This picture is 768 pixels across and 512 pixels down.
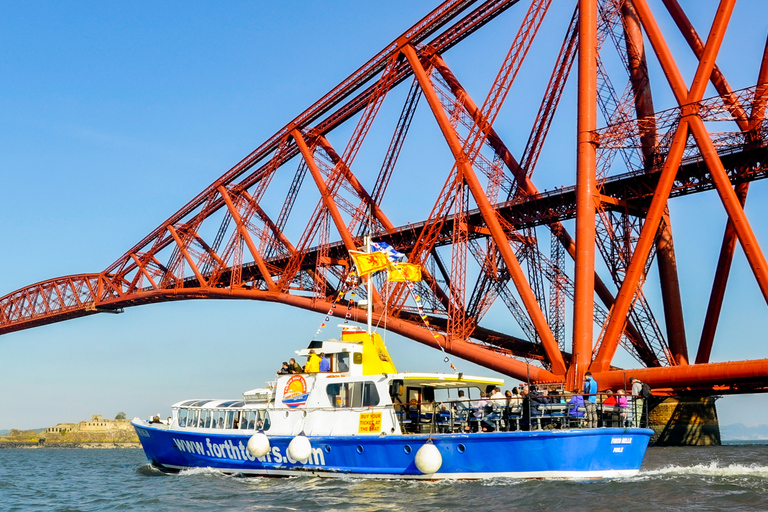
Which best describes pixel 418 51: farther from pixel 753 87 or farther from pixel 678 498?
pixel 678 498

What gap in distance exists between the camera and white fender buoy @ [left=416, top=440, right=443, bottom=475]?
18172 mm

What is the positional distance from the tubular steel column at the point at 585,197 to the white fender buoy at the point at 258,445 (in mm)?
10127

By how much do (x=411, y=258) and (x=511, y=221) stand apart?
16.9 feet

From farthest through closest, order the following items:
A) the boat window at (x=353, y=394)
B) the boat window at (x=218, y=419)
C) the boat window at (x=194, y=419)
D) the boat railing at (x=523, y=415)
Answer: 1. the boat window at (x=194, y=419)
2. the boat window at (x=218, y=419)
3. the boat window at (x=353, y=394)
4. the boat railing at (x=523, y=415)

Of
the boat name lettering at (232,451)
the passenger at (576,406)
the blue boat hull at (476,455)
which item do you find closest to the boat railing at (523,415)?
the passenger at (576,406)

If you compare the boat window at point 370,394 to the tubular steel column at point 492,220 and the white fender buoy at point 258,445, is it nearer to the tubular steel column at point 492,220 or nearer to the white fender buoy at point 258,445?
the white fender buoy at point 258,445

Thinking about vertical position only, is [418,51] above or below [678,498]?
above

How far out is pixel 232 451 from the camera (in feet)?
75.3

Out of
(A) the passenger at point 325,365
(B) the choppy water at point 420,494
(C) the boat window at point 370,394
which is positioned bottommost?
(B) the choppy water at point 420,494

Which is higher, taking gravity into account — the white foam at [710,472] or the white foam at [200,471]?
the white foam at [200,471]

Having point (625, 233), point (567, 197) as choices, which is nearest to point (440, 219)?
point (567, 197)

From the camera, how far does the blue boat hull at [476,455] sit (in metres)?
17.6

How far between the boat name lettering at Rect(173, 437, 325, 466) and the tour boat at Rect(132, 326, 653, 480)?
3 centimetres

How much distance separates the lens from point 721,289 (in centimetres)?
2792
